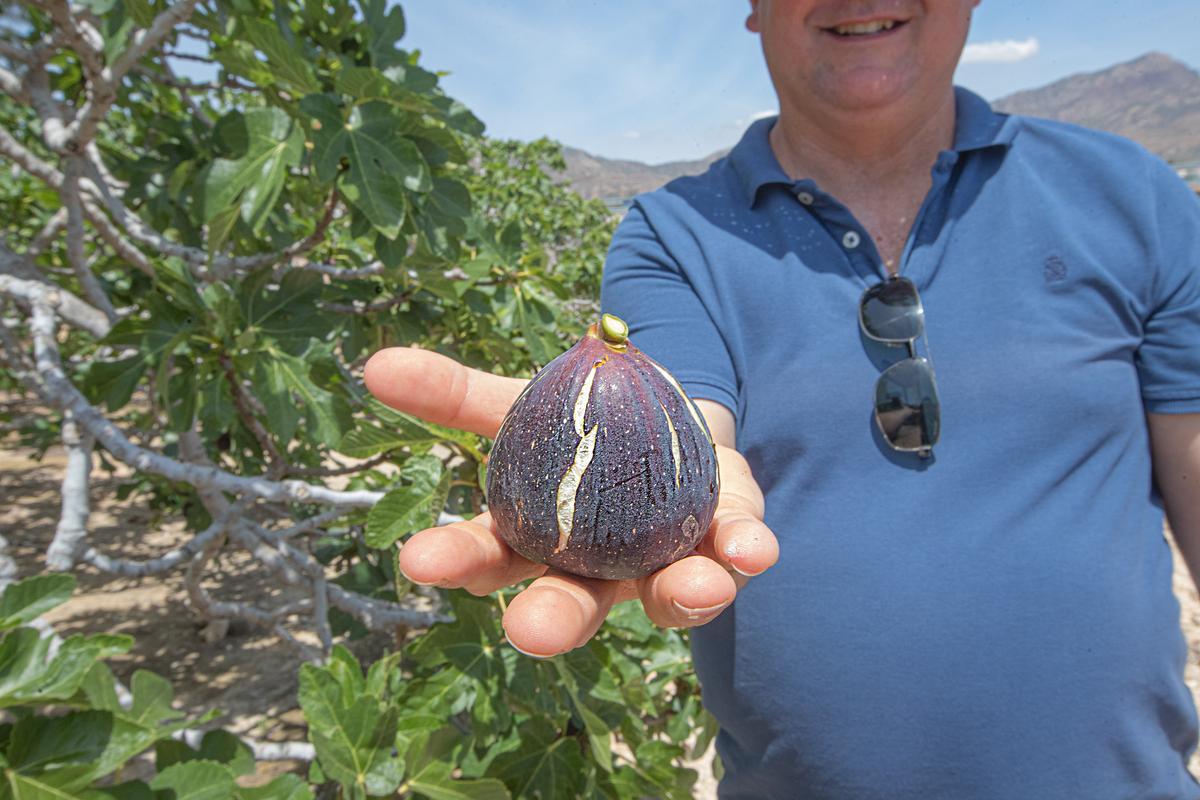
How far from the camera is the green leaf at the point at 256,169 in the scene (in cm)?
188

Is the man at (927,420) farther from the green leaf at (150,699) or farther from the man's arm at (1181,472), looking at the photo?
the green leaf at (150,699)

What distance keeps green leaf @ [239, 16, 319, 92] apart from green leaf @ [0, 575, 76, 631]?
4.07 feet

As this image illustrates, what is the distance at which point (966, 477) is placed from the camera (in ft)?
4.65

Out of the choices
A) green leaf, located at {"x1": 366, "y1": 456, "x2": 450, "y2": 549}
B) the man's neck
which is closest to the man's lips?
the man's neck

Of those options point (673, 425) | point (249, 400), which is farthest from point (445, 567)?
point (249, 400)

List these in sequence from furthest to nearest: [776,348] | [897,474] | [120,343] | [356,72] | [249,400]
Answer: [249,400] → [120,343] → [356,72] → [776,348] → [897,474]

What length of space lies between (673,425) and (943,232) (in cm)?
92

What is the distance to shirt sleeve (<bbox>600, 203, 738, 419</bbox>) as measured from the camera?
1462 millimetres

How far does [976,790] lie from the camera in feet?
4.28

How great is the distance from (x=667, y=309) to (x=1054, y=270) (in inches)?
30.6

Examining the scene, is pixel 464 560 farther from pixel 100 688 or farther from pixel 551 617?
pixel 100 688

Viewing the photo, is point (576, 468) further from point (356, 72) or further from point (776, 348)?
point (356, 72)

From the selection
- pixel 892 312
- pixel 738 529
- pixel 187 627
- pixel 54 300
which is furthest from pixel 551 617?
pixel 187 627

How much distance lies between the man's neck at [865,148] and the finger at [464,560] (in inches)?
45.3
